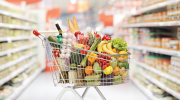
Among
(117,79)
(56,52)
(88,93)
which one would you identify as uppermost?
(56,52)

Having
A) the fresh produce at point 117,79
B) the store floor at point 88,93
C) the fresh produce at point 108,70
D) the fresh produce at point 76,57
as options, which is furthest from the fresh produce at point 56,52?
the store floor at point 88,93

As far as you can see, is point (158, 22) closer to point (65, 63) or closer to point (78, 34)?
point (78, 34)

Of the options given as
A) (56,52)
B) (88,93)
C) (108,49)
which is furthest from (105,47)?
(88,93)

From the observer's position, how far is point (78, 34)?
174 centimetres

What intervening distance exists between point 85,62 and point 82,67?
65mm

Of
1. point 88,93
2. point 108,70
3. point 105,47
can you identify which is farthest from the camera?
point 88,93

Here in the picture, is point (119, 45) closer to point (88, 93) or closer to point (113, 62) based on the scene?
point (113, 62)

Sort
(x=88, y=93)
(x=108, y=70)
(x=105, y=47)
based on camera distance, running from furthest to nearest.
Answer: (x=88, y=93), (x=105, y=47), (x=108, y=70)

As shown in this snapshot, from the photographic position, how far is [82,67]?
1.61 m

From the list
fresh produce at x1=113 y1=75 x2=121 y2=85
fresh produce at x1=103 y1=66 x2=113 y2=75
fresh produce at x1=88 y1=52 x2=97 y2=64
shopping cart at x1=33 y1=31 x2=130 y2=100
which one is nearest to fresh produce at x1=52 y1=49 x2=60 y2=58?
shopping cart at x1=33 y1=31 x2=130 y2=100

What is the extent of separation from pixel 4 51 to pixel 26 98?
1.06 m

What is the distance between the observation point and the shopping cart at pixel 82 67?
156cm

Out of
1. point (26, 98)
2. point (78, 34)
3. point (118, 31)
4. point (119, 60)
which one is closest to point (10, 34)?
point (26, 98)

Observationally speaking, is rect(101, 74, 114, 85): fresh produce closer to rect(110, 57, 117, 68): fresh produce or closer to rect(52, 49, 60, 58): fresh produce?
rect(110, 57, 117, 68): fresh produce
